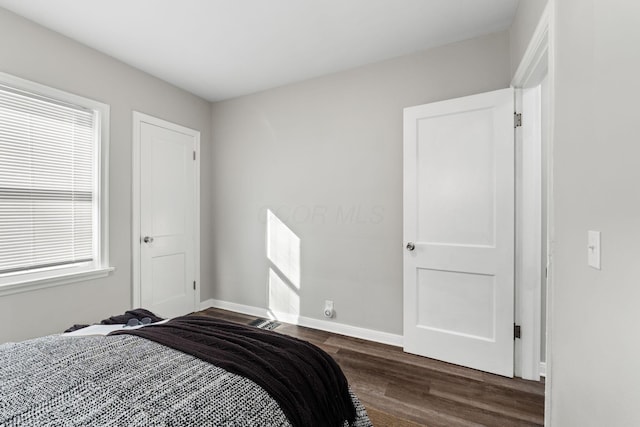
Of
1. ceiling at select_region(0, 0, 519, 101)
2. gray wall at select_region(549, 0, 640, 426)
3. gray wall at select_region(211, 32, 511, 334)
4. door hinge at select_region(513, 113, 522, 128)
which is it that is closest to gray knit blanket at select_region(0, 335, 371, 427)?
gray wall at select_region(549, 0, 640, 426)

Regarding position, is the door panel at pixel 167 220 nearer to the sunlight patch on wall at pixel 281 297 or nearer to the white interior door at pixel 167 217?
the white interior door at pixel 167 217

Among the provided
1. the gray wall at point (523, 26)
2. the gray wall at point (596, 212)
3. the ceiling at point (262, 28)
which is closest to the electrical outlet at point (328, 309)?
the gray wall at point (596, 212)

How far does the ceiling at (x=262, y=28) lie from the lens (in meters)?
1.98

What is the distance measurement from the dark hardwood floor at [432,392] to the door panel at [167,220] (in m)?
1.94

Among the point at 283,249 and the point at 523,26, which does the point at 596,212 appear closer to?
the point at 523,26

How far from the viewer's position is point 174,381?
924mm

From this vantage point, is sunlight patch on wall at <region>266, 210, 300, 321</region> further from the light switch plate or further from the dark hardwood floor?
the light switch plate

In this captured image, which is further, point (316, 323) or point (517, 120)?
point (316, 323)

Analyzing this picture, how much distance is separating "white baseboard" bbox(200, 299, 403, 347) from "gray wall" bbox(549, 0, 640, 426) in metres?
1.46

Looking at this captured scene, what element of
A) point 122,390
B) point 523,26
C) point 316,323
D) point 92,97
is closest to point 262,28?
point 92,97

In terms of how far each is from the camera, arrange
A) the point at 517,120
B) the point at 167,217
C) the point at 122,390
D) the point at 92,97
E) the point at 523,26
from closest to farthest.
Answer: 1. the point at 122,390
2. the point at 523,26
3. the point at 517,120
4. the point at 92,97
5. the point at 167,217

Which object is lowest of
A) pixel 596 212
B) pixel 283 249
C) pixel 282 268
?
pixel 282 268

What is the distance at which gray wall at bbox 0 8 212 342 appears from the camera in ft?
6.73

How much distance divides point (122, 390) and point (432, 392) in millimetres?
1843
